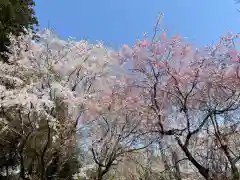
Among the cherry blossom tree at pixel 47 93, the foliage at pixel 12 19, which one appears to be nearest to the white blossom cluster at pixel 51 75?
the cherry blossom tree at pixel 47 93

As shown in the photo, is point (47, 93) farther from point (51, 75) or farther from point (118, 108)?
point (118, 108)

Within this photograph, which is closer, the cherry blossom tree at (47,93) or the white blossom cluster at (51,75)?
the white blossom cluster at (51,75)

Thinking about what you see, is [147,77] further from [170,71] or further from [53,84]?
[53,84]

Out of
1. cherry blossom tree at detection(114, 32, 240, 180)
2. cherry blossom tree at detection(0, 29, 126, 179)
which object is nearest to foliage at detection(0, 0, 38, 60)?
cherry blossom tree at detection(0, 29, 126, 179)

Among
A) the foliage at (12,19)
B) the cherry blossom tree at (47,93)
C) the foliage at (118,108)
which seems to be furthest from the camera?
the foliage at (12,19)

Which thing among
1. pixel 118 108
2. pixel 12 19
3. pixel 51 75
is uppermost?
pixel 12 19

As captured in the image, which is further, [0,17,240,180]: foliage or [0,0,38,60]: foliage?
[0,0,38,60]: foliage

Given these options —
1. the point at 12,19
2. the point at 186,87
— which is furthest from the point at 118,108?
the point at 12,19

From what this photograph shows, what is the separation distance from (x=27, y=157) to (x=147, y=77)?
395 cm

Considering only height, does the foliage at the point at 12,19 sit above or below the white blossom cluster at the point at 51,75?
above

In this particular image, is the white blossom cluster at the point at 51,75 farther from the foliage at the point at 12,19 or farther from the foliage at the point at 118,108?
the foliage at the point at 12,19

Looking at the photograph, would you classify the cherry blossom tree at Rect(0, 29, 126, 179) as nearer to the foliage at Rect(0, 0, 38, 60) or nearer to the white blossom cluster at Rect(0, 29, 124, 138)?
the white blossom cluster at Rect(0, 29, 124, 138)

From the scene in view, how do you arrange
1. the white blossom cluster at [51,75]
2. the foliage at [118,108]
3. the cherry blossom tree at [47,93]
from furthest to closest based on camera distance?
the foliage at [118,108]
the cherry blossom tree at [47,93]
the white blossom cluster at [51,75]

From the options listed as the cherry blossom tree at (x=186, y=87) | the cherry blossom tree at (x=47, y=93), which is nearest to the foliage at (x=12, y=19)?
the cherry blossom tree at (x=47, y=93)
